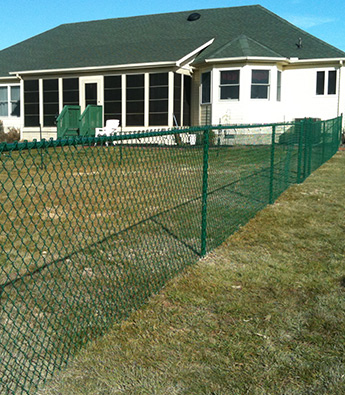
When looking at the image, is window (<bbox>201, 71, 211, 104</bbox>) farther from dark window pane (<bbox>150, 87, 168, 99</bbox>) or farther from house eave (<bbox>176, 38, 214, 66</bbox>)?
dark window pane (<bbox>150, 87, 168, 99</bbox>)

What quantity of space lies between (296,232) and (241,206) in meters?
1.47

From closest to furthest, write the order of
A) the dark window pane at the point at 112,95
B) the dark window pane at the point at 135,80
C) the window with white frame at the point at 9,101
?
the dark window pane at the point at 135,80 < the dark window pane at the point at 112,95 < the window with white frame at the point at 9,101

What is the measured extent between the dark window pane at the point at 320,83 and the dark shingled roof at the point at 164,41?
862mm

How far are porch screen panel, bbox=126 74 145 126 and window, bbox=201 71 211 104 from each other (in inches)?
106

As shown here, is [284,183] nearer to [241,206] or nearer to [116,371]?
[241,206]

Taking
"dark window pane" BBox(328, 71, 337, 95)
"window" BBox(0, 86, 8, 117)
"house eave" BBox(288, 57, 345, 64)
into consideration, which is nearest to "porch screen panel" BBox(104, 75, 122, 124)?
"window" BBox(0, 86, 8, 117)

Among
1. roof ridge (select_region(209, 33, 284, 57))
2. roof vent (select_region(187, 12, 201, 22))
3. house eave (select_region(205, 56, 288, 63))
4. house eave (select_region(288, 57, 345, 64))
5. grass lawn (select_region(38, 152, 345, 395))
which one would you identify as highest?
roof vent (select_region(187, 12, 201, 22))

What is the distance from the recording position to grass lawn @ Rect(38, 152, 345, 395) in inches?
118

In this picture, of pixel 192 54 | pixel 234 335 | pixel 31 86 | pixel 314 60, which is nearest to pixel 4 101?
pixel 31 86

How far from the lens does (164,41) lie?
23172mm

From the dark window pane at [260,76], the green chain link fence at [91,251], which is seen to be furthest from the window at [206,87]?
the green chain link fence at [91,251]

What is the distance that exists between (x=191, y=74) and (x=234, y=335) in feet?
64.5

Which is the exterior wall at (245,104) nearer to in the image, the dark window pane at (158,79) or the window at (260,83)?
the window at (260,83)

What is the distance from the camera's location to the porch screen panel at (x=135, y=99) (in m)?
21.6
